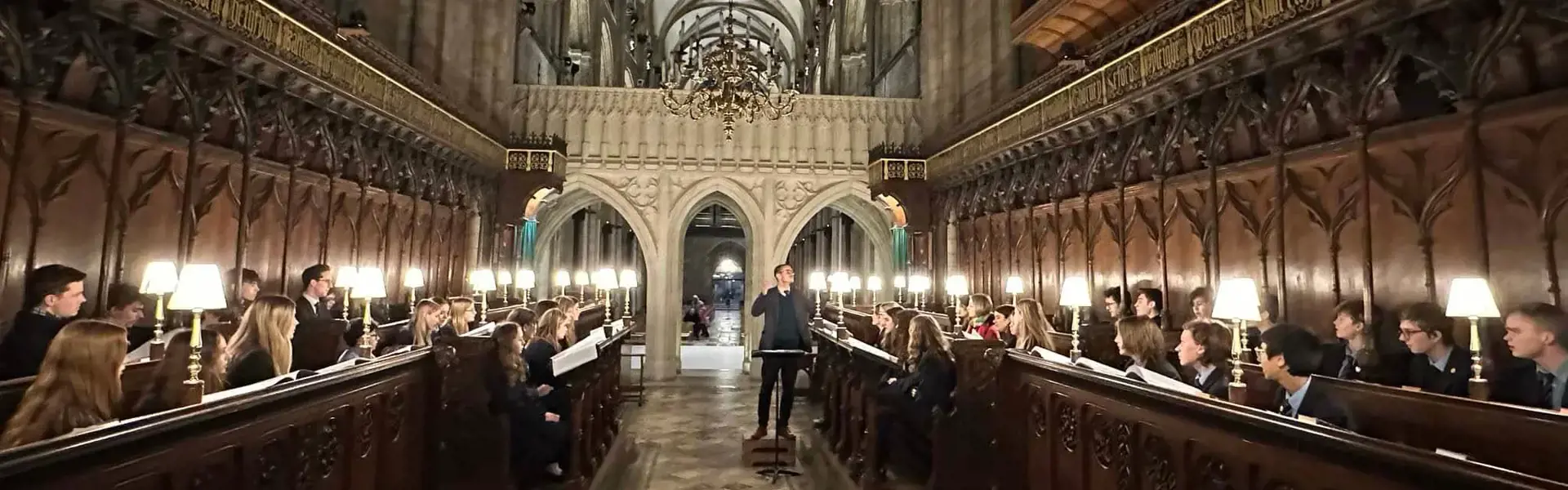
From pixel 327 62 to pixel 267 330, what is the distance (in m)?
4.43

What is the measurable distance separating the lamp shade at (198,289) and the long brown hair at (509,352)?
54.0 inches

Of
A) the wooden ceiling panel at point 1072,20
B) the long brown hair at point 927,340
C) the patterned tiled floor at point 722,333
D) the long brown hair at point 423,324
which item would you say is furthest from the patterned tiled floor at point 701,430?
the patterned tiled floor at point 722,333

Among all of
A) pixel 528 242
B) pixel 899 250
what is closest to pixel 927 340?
pixel 899 250

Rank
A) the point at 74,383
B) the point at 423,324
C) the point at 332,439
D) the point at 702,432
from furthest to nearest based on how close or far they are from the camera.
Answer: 1. the point at 702,432
2. the point at 423,324
3. the point at 332,439
4. the point at 74,383

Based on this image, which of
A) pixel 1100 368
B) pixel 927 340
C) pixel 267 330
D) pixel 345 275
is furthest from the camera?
pixel 345 275

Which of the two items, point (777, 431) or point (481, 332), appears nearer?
point (481, 332)

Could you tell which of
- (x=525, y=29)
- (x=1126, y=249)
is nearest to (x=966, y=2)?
(x=1126, y=249)

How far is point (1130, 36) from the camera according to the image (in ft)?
26.2

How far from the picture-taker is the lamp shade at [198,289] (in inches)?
125

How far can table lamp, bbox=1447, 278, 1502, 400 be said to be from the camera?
335 cm

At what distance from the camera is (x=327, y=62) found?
707cm

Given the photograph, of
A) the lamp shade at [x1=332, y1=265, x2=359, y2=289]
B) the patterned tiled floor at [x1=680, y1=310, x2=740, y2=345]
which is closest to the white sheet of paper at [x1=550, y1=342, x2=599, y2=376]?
the lamp shade at [x1=332, y1=265, x2=359, y2=289]

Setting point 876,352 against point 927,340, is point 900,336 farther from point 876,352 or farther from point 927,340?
point 927,340

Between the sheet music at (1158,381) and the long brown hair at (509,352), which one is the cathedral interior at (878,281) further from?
the sheet music at (1158,381)
